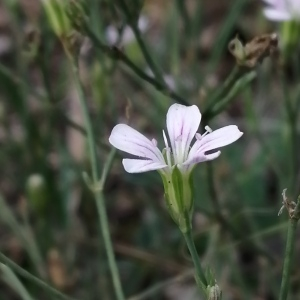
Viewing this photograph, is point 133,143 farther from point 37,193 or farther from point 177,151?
point 37,193

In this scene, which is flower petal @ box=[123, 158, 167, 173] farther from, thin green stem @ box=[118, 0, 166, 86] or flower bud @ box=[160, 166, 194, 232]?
thin green stem @ box=[118, 0, 166, 86]

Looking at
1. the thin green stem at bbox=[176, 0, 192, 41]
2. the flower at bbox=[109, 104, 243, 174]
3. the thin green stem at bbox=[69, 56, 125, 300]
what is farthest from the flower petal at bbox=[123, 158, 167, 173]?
the thin green stem at bbox=[176, 0, 192, 41]

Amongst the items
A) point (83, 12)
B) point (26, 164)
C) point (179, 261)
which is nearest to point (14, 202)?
point (26, 164)

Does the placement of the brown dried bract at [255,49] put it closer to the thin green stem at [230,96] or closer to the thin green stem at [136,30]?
the thin green stem at [230,96]

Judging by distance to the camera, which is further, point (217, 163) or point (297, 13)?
point (217, 163)

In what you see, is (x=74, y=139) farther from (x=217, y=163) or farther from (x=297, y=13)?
(x=297, y=13)

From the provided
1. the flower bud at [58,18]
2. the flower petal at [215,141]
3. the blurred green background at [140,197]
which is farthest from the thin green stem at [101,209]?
the flower petal at [215,141]

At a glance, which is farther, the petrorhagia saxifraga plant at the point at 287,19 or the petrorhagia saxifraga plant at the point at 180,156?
the petrorhagia saxifraga plant at the point at 287,19
